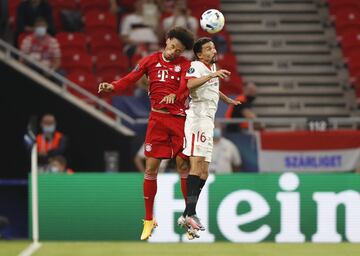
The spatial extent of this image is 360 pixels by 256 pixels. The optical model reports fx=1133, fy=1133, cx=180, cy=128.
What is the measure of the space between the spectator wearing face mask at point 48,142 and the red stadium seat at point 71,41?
7.62 feet

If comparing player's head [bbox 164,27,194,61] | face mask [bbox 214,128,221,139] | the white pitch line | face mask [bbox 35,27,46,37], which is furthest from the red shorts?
face mask [bbox 35,27,46,37]

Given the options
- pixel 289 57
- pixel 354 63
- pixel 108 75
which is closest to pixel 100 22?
pixel 108 75

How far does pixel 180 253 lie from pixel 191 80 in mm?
3291

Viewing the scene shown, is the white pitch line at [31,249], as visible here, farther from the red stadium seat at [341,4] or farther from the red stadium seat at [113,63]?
the red stadium seat at [341,4]

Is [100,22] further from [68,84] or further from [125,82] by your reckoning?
[125,82]

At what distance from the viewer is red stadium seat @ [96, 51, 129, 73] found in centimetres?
2028

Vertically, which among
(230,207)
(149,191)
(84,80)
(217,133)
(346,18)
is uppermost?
(346,18)

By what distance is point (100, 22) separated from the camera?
21.0m

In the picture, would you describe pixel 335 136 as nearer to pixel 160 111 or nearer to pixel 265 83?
pixel 265 83

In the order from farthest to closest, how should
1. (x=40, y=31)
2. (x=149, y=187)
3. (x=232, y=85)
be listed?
(x=232, y=85)
(x=40, y=31)
(x=149, y=187)

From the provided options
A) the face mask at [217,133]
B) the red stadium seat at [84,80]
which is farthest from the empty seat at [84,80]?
the face mask at [217,133]

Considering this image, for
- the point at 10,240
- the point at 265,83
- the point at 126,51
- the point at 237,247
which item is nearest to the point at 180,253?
the point at 237,247

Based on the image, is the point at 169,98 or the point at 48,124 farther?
the point at 48,124

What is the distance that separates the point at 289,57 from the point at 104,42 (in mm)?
4085
